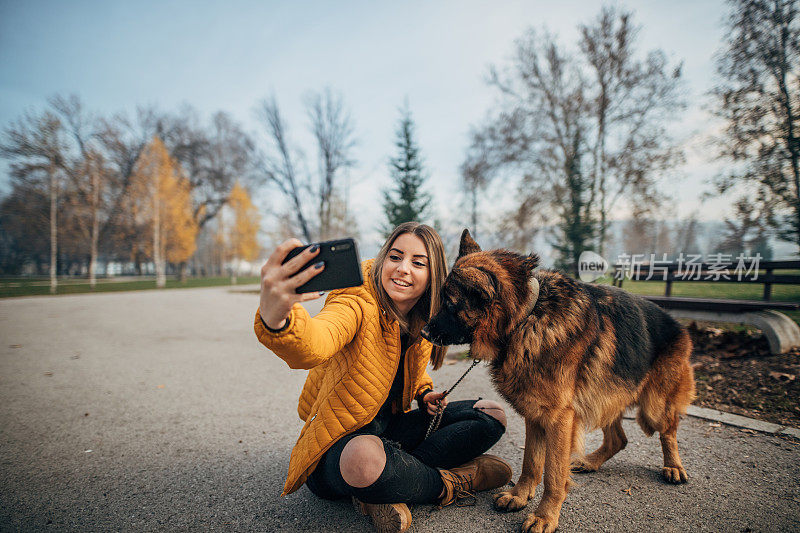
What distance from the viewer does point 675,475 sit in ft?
8.40

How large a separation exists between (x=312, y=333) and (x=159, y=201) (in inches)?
1323

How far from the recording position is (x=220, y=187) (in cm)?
3844

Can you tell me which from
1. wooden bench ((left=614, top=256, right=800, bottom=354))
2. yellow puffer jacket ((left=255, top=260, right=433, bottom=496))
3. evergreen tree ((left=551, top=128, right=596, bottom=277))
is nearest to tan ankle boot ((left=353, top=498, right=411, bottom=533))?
yellow puffer jacket ((left=255, top=260, right=433, bottom=496))

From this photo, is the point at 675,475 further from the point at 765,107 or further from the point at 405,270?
the point at 765,107

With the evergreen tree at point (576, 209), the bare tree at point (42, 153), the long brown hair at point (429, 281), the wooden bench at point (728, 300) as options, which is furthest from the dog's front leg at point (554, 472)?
the bare tree at point (42, 153)

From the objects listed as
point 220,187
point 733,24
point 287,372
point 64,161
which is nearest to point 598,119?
point 733,24

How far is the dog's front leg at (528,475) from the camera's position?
2.25 m

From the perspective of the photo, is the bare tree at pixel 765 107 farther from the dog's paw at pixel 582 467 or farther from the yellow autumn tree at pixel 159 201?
the yellow autumn tree at pixel 159 201

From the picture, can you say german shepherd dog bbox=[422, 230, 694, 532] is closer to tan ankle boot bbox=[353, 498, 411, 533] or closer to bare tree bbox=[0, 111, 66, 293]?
tan ankle boot bbox=[353, 498, 411, 533]

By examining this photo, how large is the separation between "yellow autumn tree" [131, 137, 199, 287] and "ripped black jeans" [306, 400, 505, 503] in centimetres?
3190

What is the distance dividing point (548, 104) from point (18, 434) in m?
20.8

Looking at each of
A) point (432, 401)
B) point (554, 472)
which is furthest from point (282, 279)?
point (554, 472)

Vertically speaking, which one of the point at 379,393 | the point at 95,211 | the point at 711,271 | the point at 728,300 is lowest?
the point at 379,393

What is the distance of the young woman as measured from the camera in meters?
1.44
